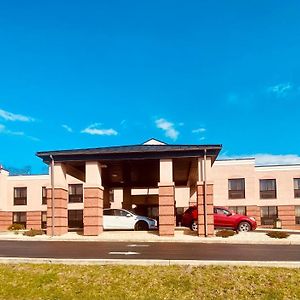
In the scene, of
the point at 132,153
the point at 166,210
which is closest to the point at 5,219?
the point at 132,153

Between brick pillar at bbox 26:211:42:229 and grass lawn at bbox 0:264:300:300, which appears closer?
grass lawn at bbox 0:264:300:300

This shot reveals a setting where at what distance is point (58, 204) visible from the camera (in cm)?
2525

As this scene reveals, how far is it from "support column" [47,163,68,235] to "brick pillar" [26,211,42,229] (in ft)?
77.5

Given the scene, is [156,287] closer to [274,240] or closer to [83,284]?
[83,284]

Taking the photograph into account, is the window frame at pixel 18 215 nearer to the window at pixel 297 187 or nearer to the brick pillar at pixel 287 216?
the brick pillar at pixel 287 216

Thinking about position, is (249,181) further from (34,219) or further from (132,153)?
(34,219)

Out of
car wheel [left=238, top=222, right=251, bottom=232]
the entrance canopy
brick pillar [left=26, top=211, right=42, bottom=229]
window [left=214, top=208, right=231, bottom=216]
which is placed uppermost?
the entrance canopy

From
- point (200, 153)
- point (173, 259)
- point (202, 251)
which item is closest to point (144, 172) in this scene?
point (200, 153)

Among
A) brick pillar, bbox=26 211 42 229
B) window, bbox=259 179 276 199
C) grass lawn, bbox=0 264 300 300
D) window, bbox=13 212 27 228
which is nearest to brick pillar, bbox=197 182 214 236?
grass lawn, bbox=0 264 300 300

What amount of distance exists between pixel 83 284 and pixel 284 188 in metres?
34.7

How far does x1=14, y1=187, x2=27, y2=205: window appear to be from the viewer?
48.9 m

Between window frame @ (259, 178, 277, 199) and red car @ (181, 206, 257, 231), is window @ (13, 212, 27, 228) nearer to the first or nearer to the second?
window frame @ (259, 178, 277, 199)

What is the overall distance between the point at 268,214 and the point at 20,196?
2567 centimetres

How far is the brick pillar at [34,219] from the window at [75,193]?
152 inches
